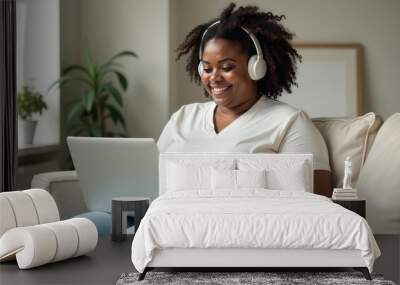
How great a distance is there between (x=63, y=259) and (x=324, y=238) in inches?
40.2

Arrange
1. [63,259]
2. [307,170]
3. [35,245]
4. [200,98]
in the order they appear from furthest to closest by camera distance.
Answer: [200,98]
[307,170]
[63,259]
[35,245]

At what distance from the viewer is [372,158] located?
147 inches

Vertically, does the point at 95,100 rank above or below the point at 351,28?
below

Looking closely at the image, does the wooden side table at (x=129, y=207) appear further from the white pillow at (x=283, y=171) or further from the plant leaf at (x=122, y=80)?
the plant leaf at (x=122, y=80)

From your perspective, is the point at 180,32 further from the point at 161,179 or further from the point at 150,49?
the point at 161,179

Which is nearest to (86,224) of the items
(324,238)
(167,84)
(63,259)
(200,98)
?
(63,259)

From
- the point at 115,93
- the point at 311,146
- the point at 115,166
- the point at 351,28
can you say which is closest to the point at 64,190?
the point at 115,166

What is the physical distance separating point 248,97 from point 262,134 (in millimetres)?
211

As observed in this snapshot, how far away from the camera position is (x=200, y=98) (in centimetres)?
728

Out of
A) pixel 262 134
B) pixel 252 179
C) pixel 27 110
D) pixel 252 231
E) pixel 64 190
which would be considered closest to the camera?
pixel 252 231

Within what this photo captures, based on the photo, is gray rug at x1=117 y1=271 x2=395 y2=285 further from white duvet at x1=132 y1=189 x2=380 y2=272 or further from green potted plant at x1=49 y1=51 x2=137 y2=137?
green potted plant at x1=49 y1=51 x2=137 y2=137

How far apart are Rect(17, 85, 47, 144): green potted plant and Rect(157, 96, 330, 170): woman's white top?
2157 mm

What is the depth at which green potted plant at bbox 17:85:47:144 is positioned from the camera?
5.77 metres

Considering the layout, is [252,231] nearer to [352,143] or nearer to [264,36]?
[352,143]
